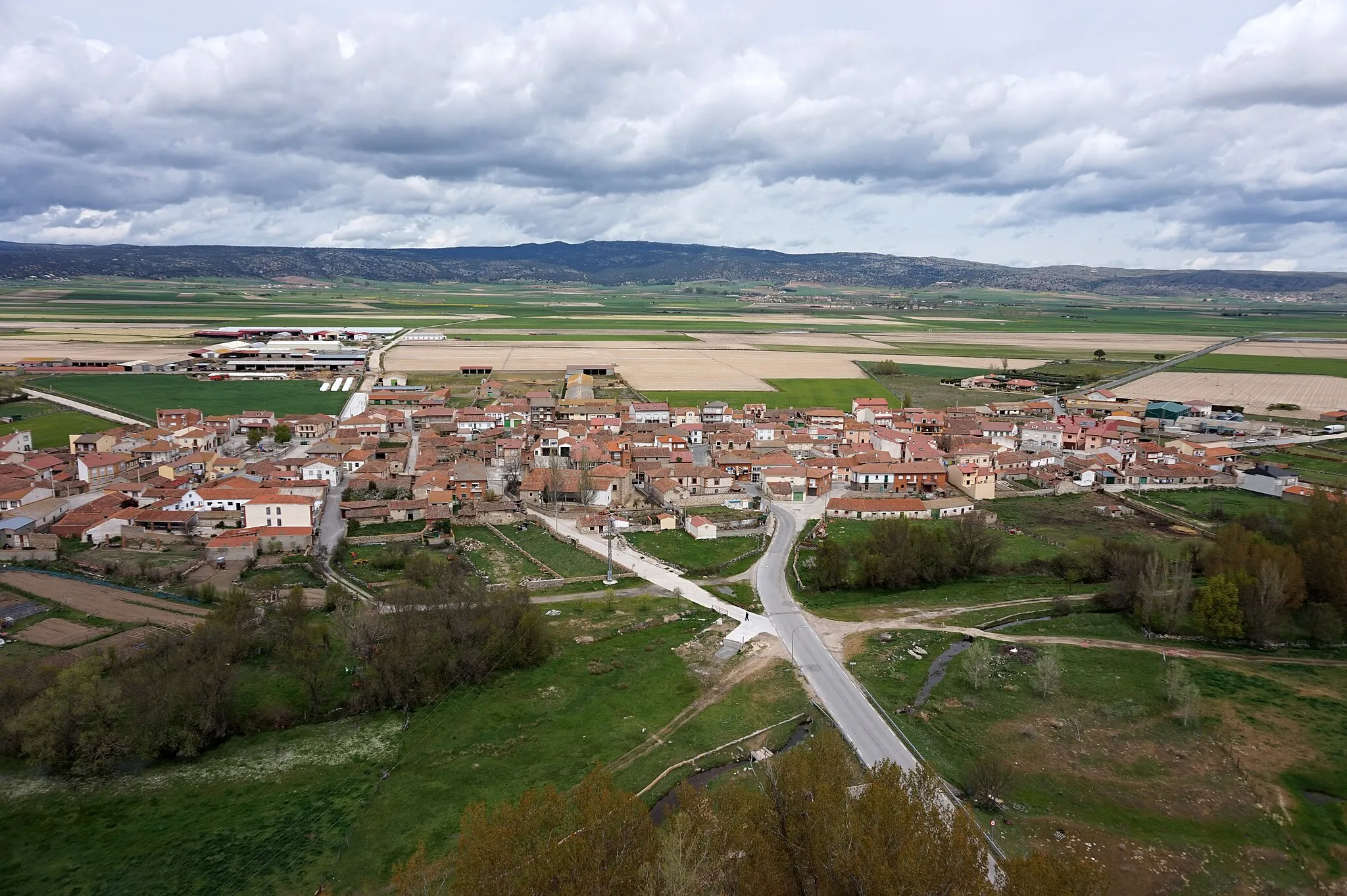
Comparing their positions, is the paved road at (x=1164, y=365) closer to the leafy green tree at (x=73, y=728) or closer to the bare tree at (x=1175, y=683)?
the bare tree at (x=1175, y=683)

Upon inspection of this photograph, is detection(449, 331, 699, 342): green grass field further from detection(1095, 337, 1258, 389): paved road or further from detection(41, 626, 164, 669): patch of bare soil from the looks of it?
detection(41, 626, 164, 669): patch of bare soil

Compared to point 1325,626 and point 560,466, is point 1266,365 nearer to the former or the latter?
point 1325,626

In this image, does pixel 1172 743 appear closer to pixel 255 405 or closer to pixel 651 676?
pixel 651 676

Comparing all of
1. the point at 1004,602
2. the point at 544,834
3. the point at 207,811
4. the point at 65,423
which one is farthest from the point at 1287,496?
the point at 65,423

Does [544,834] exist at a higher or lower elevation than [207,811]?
higher

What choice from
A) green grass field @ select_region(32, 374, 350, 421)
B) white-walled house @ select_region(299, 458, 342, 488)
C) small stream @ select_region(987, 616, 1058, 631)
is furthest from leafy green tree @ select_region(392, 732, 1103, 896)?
green grass field @ select_region(32, 374, 350, 421)

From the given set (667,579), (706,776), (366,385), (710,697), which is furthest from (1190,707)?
(366,385)
